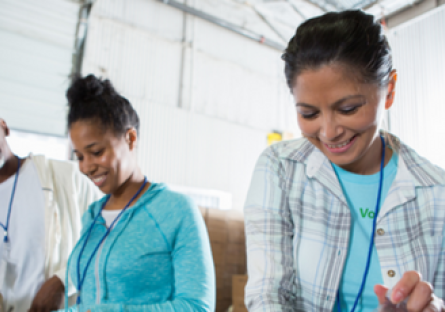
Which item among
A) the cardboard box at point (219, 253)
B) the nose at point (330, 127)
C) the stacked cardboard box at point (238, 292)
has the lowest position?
the stacked cardboard box at point (238, 292)

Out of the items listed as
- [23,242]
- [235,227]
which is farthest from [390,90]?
[235,227]

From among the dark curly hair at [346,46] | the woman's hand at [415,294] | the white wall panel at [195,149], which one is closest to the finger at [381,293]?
the woman's hand at [415,294]

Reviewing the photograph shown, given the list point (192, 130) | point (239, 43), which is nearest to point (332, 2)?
point (239, 43)

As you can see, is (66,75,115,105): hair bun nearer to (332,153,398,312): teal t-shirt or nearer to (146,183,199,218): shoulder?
(146,183,199,218): shoulder

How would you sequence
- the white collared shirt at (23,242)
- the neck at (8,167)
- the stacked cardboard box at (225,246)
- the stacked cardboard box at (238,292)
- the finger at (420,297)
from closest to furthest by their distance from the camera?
the finger at (420,297) → the white collared shirt at (23,242) → the neck at (8,167) → the stacked cardboard box at (238,292) → the stacked cardboard box at (225,246)

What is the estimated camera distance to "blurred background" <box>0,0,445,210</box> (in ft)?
10.8

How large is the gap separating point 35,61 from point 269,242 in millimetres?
3204

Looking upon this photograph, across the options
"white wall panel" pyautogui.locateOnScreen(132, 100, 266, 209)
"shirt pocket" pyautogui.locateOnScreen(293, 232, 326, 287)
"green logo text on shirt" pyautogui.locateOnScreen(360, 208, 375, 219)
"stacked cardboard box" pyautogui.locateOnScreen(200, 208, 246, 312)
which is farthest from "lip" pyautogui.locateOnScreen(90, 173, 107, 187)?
"white wall panel" pyautogui.locateOnScreen(132, 100, 266, 209)

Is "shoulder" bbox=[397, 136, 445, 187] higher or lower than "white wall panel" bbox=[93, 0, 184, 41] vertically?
lower

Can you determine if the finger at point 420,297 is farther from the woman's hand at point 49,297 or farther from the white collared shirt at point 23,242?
the white collared shirt at point 23,242

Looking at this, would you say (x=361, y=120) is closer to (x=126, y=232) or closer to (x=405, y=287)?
(x=405, y=287)

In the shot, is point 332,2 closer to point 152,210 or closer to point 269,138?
point 269,138

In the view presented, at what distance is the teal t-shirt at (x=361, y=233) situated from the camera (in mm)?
843

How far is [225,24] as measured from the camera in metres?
4.39
